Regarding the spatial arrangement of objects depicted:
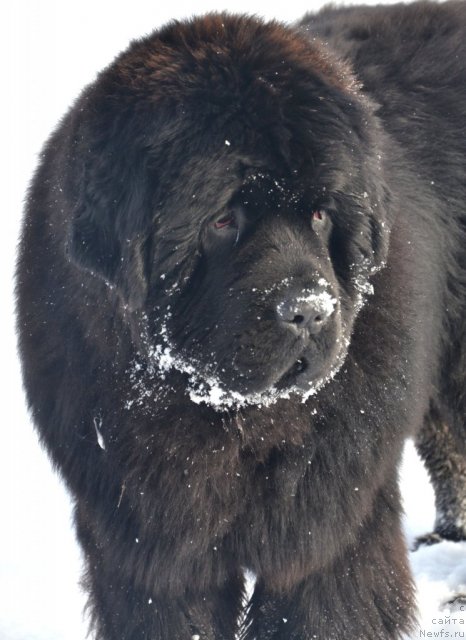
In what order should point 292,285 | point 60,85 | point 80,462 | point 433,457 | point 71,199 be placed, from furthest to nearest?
point 60,85, point 433,457, point 80,462, point 71,199, point 292,285

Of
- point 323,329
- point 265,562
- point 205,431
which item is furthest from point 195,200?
point 265,562

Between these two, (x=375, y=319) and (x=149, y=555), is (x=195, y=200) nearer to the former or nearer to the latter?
(x=375, y=319)

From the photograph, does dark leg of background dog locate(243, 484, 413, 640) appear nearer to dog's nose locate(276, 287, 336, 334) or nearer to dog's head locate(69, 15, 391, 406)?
dog's head locate(69, 15, 391, 406)

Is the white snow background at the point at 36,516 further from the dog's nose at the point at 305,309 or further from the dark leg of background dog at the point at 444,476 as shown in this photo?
the dog's nose at the point at 305,309

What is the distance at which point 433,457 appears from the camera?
172 inches

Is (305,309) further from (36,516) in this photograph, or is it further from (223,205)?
(36,516)

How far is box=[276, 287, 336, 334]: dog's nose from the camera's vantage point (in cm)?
261

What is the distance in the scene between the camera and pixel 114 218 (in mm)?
2799

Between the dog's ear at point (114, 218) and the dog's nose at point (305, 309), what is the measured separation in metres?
0.41

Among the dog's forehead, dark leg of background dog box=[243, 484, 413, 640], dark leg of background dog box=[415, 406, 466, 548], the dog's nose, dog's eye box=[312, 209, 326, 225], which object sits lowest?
dark leg of background dog box=[415, 406, 466, 548]

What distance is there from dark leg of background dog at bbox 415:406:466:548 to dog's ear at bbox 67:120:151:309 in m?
1.87

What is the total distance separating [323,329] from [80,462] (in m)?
0.93

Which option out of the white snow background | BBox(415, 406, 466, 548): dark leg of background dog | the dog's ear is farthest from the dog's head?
BBox(415, 406, 466, 548): dark leg of background dog

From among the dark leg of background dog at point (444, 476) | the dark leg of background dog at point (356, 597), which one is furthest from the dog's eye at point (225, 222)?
the dark leg of background dog at point (444, 476)
